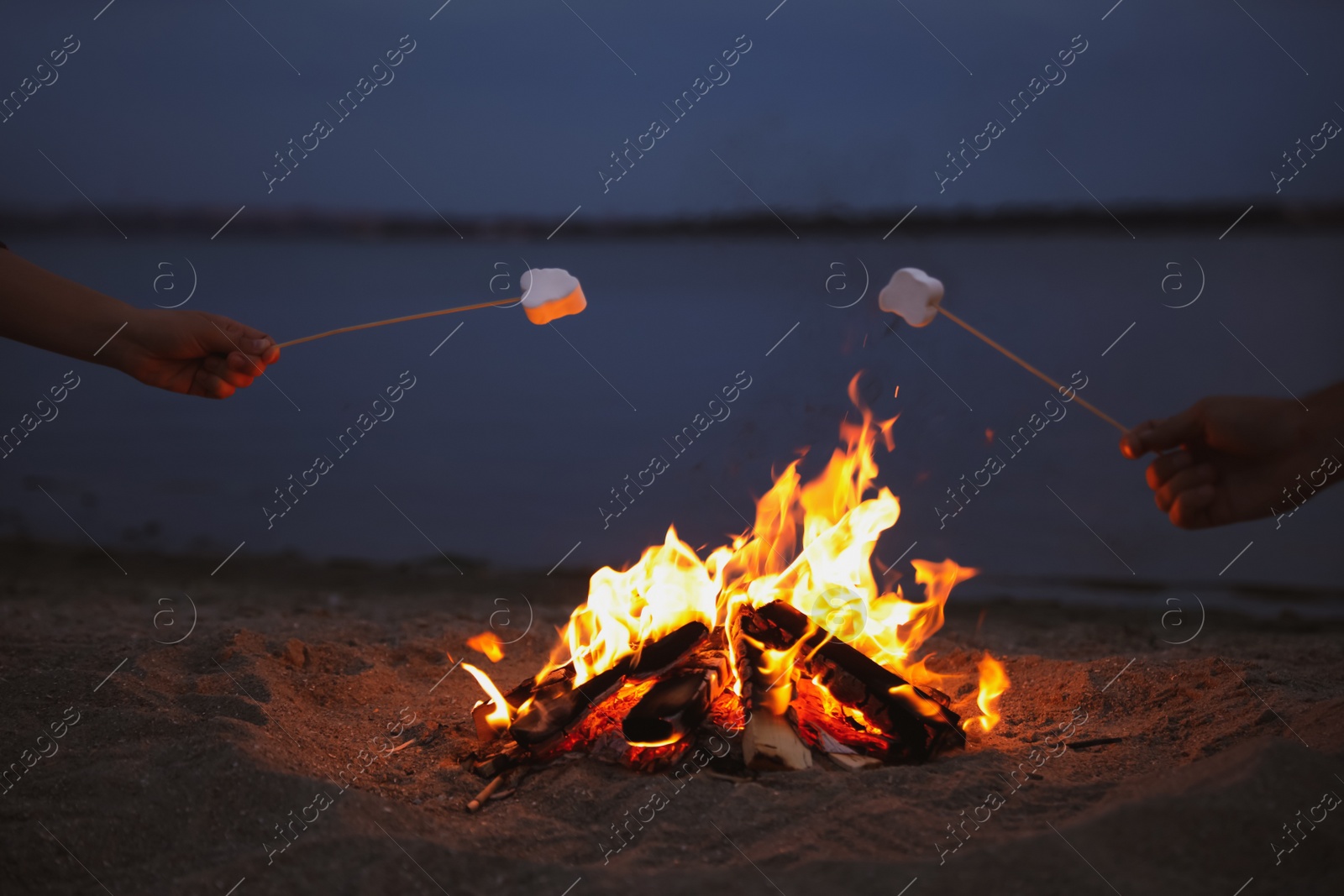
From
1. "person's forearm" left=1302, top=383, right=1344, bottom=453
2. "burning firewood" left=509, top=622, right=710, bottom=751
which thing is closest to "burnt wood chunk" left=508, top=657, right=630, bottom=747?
"burning firewood" left=509, top=622, right=710, bottom=751

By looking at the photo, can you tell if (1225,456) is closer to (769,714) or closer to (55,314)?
(769,714)

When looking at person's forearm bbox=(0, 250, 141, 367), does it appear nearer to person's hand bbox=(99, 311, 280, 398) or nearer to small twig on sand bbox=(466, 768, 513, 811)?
person's hand bbox=(99, 311, 280, 398)

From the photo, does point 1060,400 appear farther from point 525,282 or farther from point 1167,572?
point 525,282

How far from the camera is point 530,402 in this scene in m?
11.7

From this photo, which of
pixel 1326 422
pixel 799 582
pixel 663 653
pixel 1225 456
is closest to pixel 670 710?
pixel 663 653

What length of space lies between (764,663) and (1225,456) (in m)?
1.58

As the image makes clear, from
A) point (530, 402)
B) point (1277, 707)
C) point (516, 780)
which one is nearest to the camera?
point (516, 780)

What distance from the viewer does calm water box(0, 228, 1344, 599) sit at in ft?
22.8

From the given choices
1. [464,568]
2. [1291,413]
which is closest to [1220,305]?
[464,568]

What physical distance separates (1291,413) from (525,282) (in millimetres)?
2556

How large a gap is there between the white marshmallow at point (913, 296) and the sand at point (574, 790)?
5.13ft

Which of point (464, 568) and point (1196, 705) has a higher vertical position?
point (464, 568)

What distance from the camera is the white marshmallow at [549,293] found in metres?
3.56

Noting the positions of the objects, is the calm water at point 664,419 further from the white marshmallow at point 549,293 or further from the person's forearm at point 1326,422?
the person's forearm at point 1326,422
